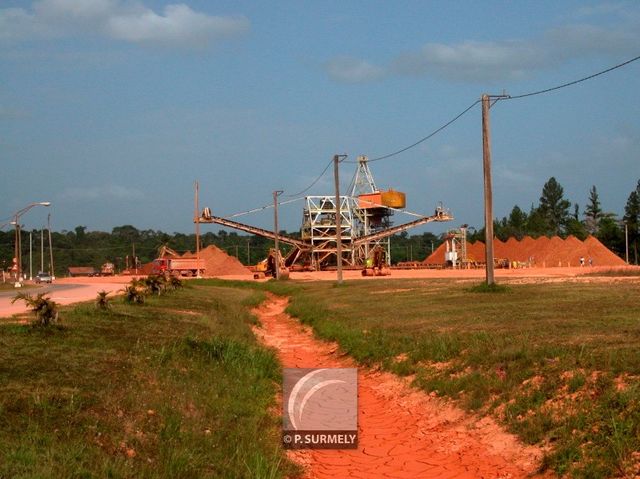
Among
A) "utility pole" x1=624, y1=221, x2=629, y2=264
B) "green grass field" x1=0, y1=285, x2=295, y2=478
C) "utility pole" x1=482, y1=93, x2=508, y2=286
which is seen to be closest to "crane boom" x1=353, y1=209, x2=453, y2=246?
"utility pole" x1=624, y1=221, x2=629, y2=264

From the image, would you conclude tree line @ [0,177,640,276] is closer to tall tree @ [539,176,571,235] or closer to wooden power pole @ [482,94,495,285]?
tall tree @ [539,176,571,235]

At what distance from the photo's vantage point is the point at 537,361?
12.2 metres

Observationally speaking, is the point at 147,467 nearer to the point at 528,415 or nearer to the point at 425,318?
the point at 528,415

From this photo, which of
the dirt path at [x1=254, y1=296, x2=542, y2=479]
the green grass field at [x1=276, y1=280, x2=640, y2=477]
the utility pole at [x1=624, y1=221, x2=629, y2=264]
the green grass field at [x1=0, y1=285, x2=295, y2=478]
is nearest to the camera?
the green grass field at [x1=0, y1=285, x2=295, y2=478]

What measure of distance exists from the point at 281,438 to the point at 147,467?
318 cm

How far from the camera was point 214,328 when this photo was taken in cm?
2164

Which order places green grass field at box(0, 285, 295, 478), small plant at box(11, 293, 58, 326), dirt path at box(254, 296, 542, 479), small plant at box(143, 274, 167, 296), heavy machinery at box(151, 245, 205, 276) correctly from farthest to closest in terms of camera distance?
1. heavy machinery at box(151, 245, 205, 276)
2. small plant at box(143, 274, 167, 296)
3. small plant at box(11, 293, 58, 326)
4. dirt path at box(254, 296, 542, 479)
5. green grass field at box(0, 285, 295, 478)

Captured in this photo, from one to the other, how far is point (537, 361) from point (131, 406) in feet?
20.3

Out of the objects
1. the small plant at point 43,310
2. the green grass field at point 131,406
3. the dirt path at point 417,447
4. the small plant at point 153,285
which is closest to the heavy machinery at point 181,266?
the small plant at point 153,285

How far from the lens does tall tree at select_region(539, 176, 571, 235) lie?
16060cm

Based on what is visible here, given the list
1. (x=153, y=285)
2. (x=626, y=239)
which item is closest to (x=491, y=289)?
(x=153, y=285)

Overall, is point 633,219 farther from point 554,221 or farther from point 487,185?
point 487,185

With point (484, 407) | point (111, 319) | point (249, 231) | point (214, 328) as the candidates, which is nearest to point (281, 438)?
point (484, 407)

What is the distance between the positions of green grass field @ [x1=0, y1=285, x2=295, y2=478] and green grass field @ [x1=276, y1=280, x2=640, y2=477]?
3.05m
